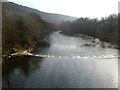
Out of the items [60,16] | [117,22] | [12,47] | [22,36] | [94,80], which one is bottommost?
[94,80]

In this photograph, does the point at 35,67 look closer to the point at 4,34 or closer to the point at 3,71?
the point at 3,71

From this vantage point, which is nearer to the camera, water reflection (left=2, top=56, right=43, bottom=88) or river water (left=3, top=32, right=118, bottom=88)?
river water (left=3, top=32, right=118, bottom=88)

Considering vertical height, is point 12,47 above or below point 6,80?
above

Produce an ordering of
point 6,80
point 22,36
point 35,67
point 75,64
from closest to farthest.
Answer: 1. point 6,80
2. point 35,67
3. point 75,64
4. point 22,36

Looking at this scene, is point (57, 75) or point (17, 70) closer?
point (57, 75)

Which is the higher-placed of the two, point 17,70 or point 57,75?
point 17,70

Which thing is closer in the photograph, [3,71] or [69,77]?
[69,77]

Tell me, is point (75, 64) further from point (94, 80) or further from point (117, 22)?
point (117, 22)

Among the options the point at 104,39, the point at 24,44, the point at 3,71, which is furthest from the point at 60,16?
the point at 3,71

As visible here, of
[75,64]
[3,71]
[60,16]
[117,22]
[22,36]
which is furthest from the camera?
[60,16]

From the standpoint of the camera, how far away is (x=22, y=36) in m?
26.9

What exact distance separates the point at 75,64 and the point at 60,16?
6811 inches

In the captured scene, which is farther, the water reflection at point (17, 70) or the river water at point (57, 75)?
the water reflection at point (17, 70)

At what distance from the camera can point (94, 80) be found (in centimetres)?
1369
